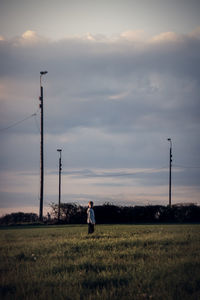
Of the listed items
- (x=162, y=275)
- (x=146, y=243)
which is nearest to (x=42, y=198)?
(x=146, y=243)

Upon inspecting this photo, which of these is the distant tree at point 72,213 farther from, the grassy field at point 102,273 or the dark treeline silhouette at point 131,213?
the grassy field at point 102,273

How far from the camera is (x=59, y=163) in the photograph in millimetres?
47312

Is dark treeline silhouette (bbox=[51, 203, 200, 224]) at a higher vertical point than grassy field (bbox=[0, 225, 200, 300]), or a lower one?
lower

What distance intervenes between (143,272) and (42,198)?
31.4 metres

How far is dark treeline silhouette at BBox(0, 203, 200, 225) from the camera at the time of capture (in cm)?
4066

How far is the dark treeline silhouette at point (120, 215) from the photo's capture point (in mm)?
40656

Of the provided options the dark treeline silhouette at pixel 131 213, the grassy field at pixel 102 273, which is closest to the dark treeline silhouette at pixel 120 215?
the dark treeline silhouette at pixel 131 213

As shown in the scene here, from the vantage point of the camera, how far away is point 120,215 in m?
41.3

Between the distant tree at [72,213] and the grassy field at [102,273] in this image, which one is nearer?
the grassy field at [102,273]

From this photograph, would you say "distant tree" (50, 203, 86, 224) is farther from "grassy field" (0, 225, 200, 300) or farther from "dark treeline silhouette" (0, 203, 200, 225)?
"grassy field" (0, 225, 200, 300)

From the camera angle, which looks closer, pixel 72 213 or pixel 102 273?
pixel 102 273

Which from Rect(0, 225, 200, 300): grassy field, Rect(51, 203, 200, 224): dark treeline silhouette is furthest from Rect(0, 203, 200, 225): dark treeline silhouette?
Rect(0, 225, 200, 300): grassy field

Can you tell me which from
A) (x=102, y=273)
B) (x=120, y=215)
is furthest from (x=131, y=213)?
(x=102, y=273)

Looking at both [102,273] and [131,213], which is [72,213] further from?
[102,273]
